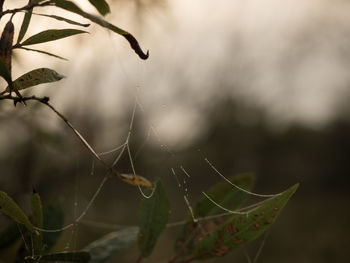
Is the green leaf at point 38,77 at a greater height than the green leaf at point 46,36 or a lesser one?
lesser

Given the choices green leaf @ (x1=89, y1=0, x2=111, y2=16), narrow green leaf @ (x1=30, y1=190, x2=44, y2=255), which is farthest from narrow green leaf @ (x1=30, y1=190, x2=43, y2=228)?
green leaf @ (x1=89, y1=0, x2=111, y2=16)

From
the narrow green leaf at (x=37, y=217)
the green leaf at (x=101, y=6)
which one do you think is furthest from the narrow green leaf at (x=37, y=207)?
the green leaf at (x=101, y=6)

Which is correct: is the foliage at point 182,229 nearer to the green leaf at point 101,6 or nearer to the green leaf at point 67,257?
the green leaf at point 67,257

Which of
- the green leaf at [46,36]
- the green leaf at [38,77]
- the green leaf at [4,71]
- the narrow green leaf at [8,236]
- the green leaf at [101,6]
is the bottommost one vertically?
the narrow green leaf at [8,236]

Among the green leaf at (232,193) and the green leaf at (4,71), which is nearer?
the green leaf at (4,71)

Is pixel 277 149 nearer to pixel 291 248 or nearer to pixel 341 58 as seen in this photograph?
pixel 341 58

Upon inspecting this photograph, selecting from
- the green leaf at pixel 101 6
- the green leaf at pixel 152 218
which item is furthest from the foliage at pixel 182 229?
the green leaf at pixel 101 6

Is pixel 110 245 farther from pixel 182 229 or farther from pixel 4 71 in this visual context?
pixel 4 71
